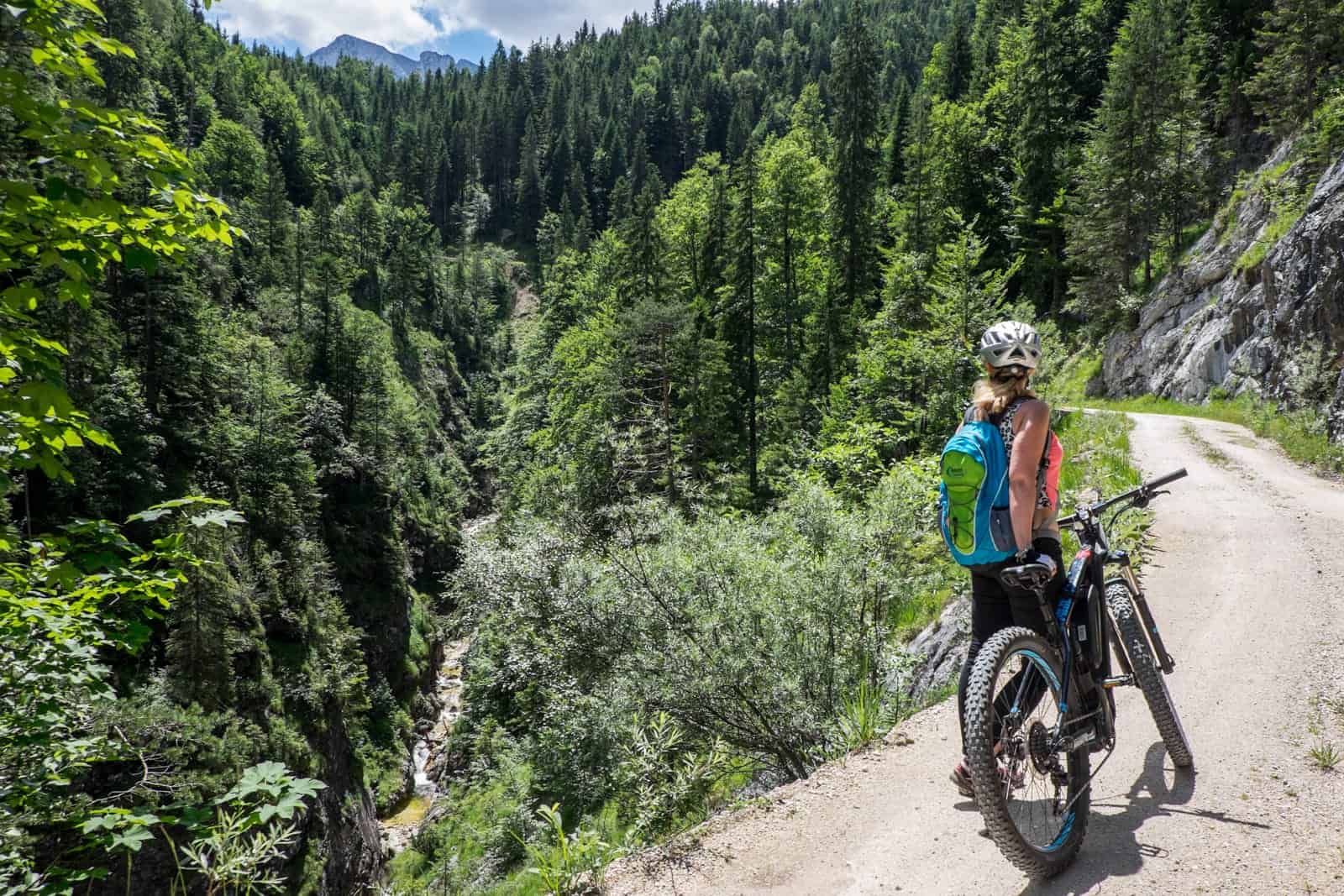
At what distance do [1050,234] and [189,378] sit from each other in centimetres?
4237

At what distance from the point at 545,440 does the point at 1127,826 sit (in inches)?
1249

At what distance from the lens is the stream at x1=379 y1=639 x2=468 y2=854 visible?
2836 centimetres

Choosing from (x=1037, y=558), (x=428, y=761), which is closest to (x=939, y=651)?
(x=1037, y=558)

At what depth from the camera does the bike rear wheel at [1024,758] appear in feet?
A: 9.77

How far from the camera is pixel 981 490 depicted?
11.0 feet

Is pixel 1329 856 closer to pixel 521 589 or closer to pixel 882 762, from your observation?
pixel 882 762

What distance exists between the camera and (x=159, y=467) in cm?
2848

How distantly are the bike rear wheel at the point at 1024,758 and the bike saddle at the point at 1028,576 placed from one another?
20 cm

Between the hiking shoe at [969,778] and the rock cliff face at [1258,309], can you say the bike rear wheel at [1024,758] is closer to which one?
the hiking shoe at [969,778]

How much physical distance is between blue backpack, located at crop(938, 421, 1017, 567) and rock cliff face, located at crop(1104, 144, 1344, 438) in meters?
12.7

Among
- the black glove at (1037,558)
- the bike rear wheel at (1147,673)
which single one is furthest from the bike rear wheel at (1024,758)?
the bike rear wheel at (1147,673)

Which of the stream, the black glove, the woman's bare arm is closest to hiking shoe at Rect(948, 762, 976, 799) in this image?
the black glove

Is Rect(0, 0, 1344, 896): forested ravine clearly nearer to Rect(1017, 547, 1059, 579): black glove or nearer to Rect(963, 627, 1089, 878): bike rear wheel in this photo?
Rect(963, 627, 1089, 878): bike rear wheel

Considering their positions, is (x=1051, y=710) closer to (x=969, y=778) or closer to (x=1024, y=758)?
(x=1024, y=758)
